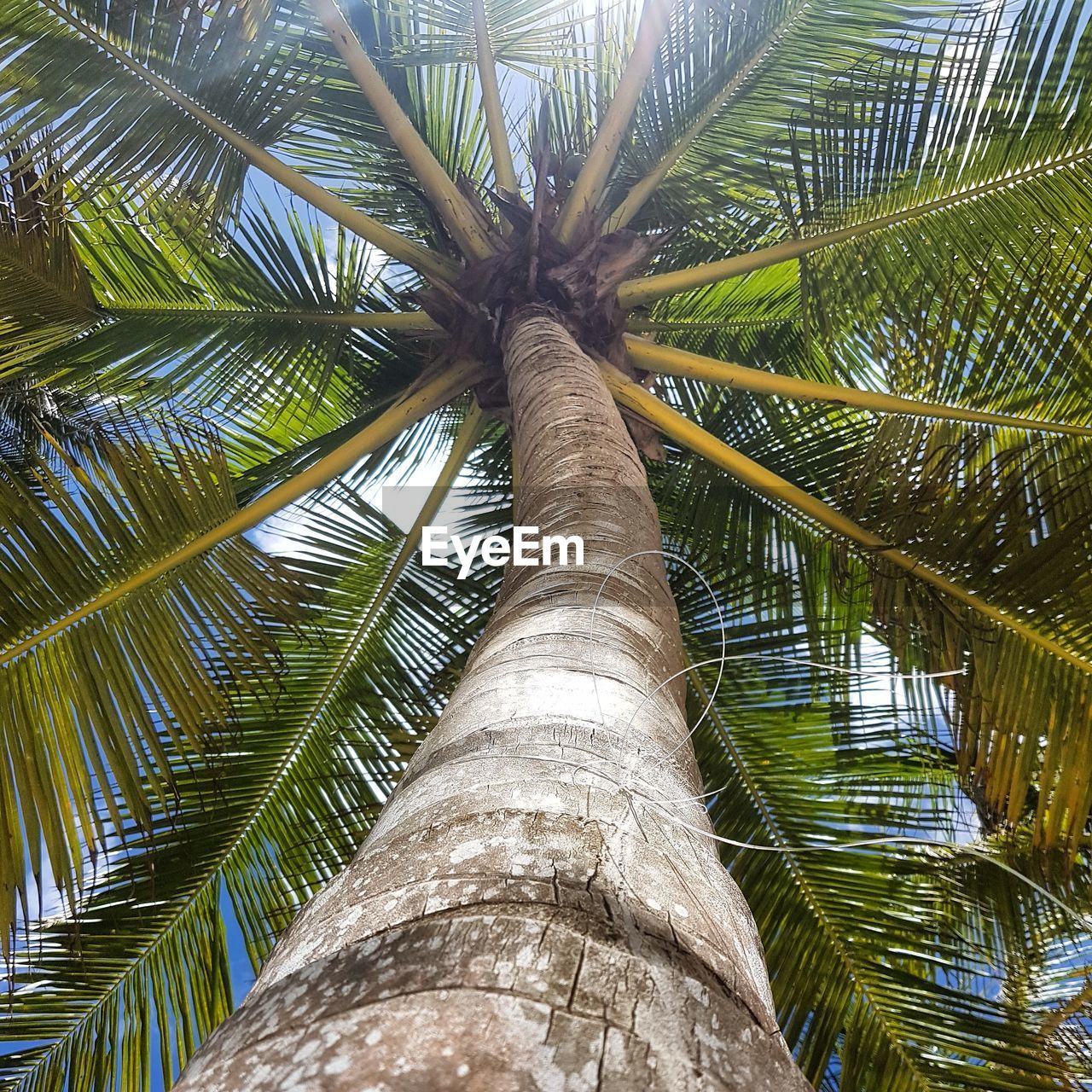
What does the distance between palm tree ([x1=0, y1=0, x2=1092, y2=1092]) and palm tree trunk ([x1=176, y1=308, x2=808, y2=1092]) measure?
3cm

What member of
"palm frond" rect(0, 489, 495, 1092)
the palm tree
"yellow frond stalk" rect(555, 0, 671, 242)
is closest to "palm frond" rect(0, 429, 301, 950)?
the palm tree

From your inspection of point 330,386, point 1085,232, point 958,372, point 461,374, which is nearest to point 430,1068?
point 958,372

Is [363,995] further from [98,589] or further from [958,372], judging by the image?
[958,372]

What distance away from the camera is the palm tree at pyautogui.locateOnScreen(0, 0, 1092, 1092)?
2.53 meters

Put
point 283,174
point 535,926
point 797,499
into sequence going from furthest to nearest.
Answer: point 283,174 < point 797,499 < point 535,926

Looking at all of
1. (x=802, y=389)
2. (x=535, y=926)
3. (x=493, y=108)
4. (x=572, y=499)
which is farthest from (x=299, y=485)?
(x=535, y=926)

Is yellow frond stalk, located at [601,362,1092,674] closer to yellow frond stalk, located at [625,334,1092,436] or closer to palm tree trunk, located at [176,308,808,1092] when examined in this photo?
yellow frond stalk, located at [625,334,1092,436]

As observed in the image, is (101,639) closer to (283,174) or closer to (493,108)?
(283,174)

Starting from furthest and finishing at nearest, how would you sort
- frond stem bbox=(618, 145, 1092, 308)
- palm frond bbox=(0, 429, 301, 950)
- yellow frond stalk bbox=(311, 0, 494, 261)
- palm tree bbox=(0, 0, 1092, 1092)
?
yellow frond stalk bbox=(311, 0, 494, 261)
frond stem bbox=(618, 145, 1092, 308)
palm tree bbox=(0, 0, 1092, 1092)
palm frond bbox=(0, 429, 301, 950)

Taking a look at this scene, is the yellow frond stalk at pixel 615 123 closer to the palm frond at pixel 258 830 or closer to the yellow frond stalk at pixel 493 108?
the yellow frond stalk at pixel 493 108

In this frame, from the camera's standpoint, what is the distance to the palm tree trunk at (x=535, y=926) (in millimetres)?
583

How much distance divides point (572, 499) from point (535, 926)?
1501 millimetres

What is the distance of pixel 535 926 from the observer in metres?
0.73

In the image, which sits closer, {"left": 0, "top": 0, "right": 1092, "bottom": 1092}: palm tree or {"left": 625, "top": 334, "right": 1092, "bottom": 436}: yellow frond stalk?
{"left": 0, "top": 0, "right": 1092, "bottom": 1092}: palm tree
